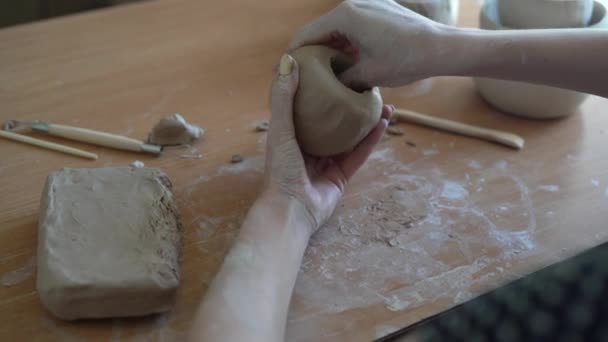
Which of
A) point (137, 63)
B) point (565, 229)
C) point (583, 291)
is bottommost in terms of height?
point (565, 229)

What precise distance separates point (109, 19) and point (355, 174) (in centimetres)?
86

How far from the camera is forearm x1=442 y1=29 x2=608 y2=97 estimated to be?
3.43 feet

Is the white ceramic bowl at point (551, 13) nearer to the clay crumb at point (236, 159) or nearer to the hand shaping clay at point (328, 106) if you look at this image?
the hand shaping clay at point (328, 106)

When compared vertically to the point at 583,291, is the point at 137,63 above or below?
below

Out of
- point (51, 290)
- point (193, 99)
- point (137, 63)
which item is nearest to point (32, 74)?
point (137, 63)

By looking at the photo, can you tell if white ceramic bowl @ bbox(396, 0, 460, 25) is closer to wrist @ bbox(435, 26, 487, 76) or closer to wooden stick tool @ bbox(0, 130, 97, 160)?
wrist @ bbox(435, 26, 487, 76)

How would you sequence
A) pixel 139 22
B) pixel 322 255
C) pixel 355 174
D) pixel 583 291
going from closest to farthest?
pixel 583 291 < pixel 322 255 < pixel 355 174 < pixel 139 22

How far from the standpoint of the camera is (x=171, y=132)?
1.28 meters

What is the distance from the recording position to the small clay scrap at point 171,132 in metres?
1.28

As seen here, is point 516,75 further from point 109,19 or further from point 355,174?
point 109,19

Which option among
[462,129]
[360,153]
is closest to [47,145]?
[360,153]

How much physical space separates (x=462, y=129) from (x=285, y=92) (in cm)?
47

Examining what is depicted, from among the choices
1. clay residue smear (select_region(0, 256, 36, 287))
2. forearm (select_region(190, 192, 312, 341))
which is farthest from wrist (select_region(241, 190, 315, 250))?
clay residue smear (select_region(0, 256, 36, 287))

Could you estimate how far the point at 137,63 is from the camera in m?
1.51
